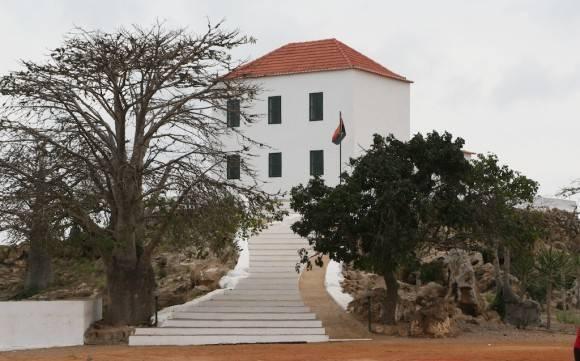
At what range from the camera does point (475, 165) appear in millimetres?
31438

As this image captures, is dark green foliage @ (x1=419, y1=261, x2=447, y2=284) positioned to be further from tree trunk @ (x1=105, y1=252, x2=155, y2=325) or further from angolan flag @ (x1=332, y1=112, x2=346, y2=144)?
angolan flag @ (x1=332, y1=112, x2=346, y2=144)

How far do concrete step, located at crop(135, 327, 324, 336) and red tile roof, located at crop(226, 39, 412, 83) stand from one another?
22.3m

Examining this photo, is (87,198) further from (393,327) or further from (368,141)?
(368,141)

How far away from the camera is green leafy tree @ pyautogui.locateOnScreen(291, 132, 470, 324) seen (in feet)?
93.8

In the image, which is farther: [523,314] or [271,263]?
[271,263]

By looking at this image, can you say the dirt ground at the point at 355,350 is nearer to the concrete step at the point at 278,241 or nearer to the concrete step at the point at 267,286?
the concrete step at the point at 267,286

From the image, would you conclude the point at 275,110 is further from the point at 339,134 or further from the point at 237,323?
the point at 237,323

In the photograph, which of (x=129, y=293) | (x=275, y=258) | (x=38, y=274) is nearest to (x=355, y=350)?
(x=129, y=293)

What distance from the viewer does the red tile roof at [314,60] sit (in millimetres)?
50344

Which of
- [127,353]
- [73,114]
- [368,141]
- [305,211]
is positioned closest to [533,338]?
[305,211]

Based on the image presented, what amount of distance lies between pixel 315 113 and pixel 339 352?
83.6 feet

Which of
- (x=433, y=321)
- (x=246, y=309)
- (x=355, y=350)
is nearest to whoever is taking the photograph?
(x=355, y=350)

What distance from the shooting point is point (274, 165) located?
5041cm

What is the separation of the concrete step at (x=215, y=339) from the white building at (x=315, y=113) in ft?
67.7
